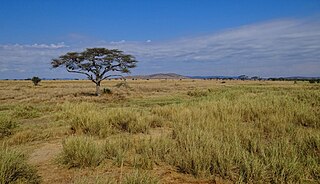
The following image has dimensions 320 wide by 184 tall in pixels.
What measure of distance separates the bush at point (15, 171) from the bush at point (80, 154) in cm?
95

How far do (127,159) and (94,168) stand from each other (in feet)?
2.70

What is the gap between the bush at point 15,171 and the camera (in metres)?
5.23

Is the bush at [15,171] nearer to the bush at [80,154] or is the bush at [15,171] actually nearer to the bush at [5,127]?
the bush at [80,154]

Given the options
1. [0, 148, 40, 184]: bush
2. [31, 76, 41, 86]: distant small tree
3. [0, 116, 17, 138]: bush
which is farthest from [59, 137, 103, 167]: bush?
[31, 76, 41, 86]: distant small tree

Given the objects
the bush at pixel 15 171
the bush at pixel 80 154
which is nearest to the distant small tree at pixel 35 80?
the bush at pixel 80 154

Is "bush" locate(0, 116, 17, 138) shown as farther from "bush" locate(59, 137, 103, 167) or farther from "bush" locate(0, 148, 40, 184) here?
"bush" locate(0, 148, 40, 184)

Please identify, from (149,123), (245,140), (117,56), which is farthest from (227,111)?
(117,56)

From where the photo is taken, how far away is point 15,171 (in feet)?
18.2

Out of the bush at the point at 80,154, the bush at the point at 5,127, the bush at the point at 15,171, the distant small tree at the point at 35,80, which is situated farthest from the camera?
the distant small tree at the point at 35,80

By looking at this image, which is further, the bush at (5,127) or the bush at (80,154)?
the bush at (5,127)

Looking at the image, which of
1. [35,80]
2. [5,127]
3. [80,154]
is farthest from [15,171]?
[35,80]

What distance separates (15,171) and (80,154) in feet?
5.07

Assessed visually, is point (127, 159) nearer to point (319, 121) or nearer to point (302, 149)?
point (302, 149)

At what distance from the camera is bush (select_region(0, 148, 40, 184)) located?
523cm
